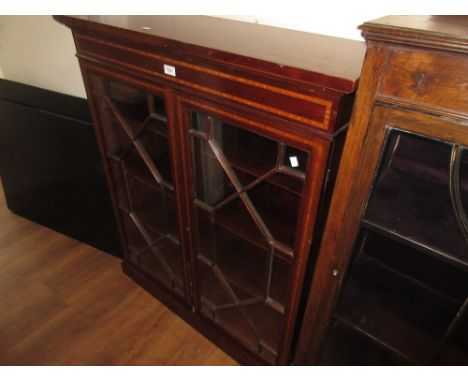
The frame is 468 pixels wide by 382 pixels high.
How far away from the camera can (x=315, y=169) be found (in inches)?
29.5

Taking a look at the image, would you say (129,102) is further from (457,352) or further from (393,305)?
(457,352)

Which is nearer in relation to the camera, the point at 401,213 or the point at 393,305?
the point at 401,213

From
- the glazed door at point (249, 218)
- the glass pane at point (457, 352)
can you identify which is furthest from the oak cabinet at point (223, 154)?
the glass pane at point (457, 352)

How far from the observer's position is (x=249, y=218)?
1.15 meters

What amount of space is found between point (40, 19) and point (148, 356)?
5.23ft

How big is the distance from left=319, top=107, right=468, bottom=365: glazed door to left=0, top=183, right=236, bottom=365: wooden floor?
767mm

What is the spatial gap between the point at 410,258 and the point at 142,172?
102 cm

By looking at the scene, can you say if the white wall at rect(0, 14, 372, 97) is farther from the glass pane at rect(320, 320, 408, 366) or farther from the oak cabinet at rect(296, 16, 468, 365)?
the glass pane at rect(320, 320, 408, 366)

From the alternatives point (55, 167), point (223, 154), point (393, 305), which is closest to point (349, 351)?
point (393, 305)

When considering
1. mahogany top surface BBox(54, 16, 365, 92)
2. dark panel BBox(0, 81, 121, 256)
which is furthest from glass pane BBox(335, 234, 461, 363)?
dark panel BBox(0, 81, 121, 256)

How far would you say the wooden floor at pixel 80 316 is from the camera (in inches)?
58.0

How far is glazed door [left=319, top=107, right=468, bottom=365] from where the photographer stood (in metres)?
0.62

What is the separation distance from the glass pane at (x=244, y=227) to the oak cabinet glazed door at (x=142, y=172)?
123 mm

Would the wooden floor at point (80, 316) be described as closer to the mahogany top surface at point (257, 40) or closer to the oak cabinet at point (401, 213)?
the oak cabinet at point (401, 213)
